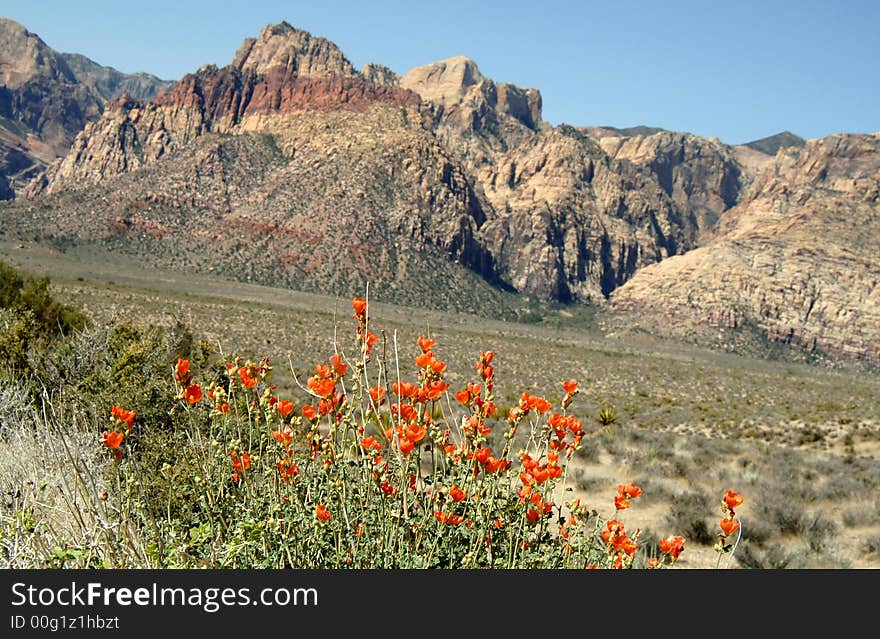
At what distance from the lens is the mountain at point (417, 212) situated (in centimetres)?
8481

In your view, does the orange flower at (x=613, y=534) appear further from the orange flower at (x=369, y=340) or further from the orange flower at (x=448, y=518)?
the orange flower at (x=369, y=340)

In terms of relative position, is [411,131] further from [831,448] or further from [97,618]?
[97,618]

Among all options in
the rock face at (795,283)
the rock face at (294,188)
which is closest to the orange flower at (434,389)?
the rock face at (294,188)

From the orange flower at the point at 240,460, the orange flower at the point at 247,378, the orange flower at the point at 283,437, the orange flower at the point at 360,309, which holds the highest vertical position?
the orange flower at the point at 360,309

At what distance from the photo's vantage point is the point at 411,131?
4269 inches

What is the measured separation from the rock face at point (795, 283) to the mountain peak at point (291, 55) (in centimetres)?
7315

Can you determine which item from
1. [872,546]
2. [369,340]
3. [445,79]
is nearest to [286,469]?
[369,340]

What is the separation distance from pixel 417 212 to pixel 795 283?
5574cm

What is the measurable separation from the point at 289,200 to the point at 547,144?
240 ft

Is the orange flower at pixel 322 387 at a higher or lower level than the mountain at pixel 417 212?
lower

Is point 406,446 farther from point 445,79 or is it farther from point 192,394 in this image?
point 445,79

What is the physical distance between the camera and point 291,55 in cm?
12688

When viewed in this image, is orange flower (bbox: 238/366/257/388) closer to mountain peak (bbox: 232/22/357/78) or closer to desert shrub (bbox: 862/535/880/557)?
desert shrub (bbox: 862/535/880/557)

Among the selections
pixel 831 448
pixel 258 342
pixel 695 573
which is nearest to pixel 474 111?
pixel 258 342
